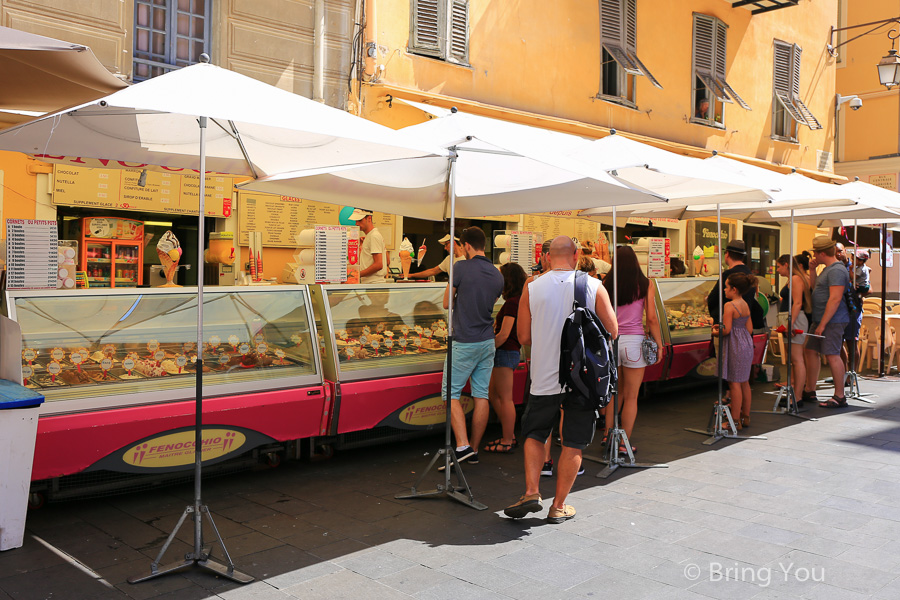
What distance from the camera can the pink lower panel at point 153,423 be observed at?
174 inches

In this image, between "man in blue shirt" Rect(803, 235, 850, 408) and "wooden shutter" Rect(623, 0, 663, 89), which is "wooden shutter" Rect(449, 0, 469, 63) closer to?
"wooden shutter" Rect(623, 0, 663, 89)

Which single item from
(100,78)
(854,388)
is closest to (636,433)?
(854,388)

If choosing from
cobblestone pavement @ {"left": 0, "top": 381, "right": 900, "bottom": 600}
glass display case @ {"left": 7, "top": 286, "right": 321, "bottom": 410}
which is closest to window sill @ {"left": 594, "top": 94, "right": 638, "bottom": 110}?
cobblestone pavement @ {"left": 0, "top": 381, "right": 900, "bottom": 600}

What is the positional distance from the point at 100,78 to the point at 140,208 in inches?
186

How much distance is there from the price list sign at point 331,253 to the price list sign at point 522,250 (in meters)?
2.54

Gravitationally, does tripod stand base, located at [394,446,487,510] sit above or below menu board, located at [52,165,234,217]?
below

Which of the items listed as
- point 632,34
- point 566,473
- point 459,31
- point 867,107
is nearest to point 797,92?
point 867,107

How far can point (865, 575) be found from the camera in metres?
3.88

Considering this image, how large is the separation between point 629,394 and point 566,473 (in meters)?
1.84

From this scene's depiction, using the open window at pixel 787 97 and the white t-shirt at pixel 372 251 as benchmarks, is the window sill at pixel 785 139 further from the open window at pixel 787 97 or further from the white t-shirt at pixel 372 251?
the white t-shirt at pixel 372 251

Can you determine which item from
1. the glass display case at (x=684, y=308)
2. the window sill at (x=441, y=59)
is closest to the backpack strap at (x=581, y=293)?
the glass display case at (x=684, y=308)

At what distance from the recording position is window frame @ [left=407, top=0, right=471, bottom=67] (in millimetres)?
10680

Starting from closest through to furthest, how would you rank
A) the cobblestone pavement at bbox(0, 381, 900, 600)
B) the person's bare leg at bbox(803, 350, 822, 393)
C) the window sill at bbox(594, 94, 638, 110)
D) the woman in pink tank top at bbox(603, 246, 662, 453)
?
the cobblestone pavement at bbox(0, 381, 900, 600)
the woman in pink tank top at bbox(603, 246, 662, 453)
the person's bare leg at bbox(803, 350, 822, 393)
the window sill at bbox(594, 94, 638, 110)

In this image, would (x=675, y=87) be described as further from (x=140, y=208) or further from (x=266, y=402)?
(x=266, y=402)
